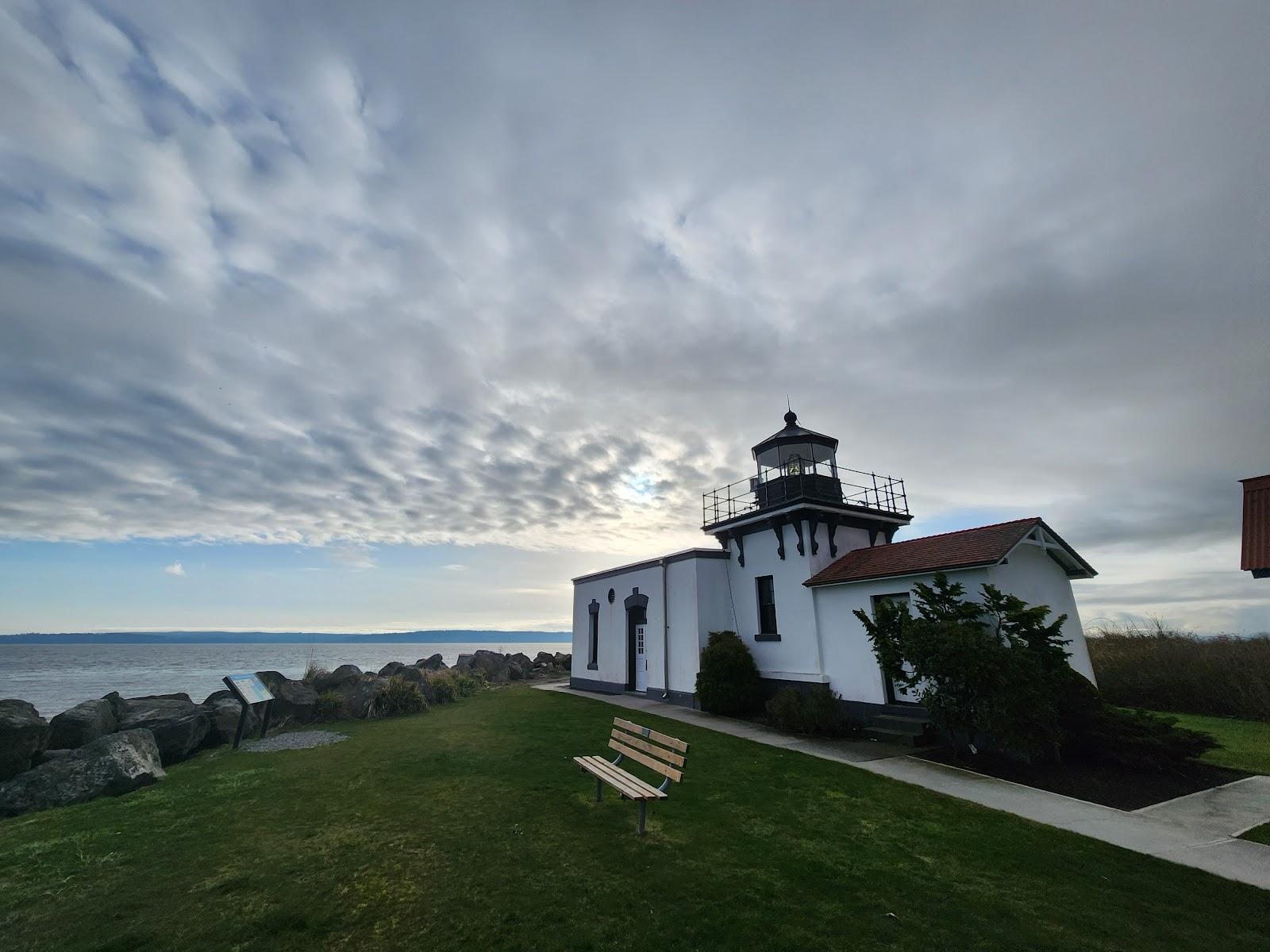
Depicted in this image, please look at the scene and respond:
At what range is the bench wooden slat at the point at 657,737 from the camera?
6.51m

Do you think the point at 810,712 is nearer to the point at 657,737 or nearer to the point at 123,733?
the point at 657,737

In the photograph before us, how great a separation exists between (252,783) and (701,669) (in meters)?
10.9

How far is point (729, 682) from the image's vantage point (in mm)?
15039

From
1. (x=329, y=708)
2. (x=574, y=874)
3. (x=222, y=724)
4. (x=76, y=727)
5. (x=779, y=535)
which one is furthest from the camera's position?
(x=779, y=535)

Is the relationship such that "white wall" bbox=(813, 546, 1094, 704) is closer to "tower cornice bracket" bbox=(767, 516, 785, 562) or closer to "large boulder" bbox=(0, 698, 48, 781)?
"tower cornice bracket" bbox=(767, 516, 785, 562)

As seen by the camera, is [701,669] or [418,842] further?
[701,669]

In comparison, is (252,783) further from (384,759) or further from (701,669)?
(701,669)

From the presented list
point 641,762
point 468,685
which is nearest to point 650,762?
point 641,762

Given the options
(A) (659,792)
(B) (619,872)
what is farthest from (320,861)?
(A) (659,792)

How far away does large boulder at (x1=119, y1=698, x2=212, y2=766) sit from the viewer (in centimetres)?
1066

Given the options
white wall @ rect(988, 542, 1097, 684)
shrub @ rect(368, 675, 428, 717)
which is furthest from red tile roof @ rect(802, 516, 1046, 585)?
shrub @ rect(368, 675, 428, 717)

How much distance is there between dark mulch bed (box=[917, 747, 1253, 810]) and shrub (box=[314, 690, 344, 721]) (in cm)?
1529

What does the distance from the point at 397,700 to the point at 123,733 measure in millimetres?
7580

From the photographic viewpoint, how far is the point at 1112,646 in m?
17.2
